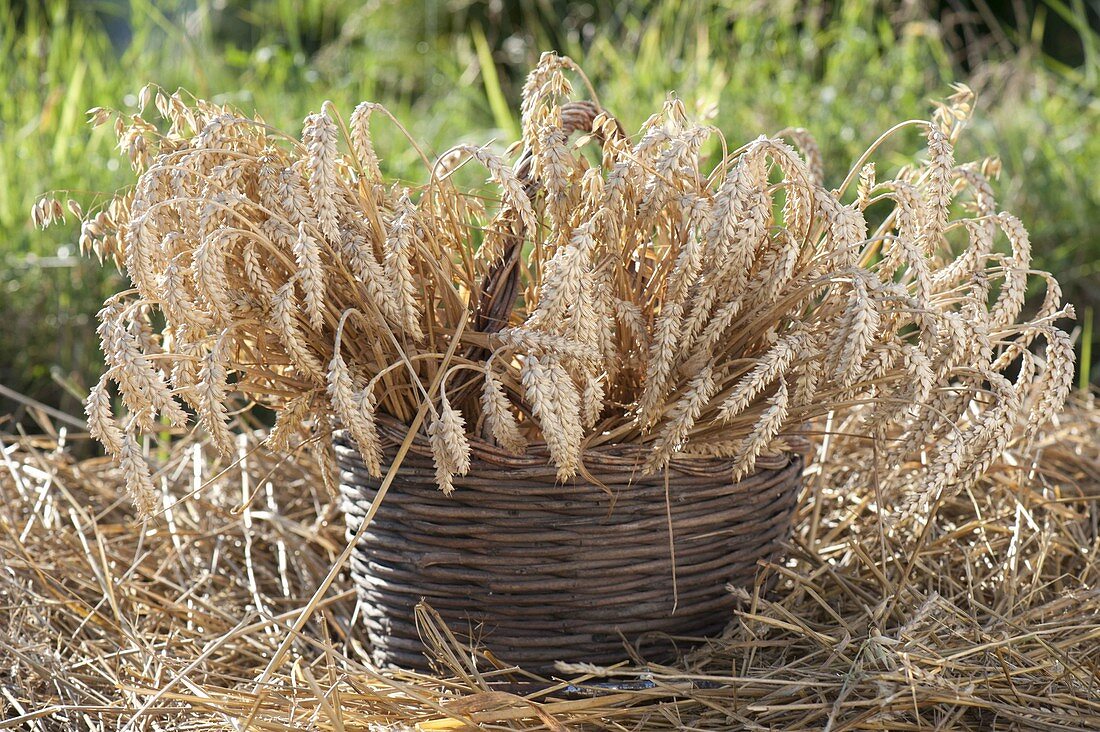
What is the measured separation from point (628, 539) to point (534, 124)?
36 cm

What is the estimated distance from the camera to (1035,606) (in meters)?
1.08

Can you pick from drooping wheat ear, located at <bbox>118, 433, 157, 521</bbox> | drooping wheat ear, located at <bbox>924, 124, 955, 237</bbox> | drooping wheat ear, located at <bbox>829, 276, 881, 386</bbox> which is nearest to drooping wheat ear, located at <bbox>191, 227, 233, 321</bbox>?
drooping wheat ear, located at <bbox>118, 433, 157, 521</bbox>

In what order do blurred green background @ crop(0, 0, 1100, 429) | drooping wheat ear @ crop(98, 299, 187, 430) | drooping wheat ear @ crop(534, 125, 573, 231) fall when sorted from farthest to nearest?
blurred green background @ crop(0, 0, 1100, 429) < drooping wheat ear @ crop(534, 125, 573, 231) < drooping wheat ear @ crop(98, 299, 187, 430)

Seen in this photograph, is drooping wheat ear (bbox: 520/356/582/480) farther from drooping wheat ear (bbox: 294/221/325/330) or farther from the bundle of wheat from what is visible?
drooping wheat ear (bbox: 294/221/325/330)

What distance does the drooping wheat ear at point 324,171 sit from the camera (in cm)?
78

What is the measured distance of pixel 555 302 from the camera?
764 millimetres

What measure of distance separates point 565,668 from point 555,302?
11.0 inches

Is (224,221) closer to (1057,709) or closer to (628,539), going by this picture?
(628,539)

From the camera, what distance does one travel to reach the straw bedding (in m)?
0.85

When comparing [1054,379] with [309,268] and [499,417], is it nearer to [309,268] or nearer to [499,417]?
[499,417]

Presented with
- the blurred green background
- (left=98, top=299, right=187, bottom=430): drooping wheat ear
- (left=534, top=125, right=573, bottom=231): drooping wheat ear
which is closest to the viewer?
(left=98, top=299, right=187, bottom=430): drooping wheat ear

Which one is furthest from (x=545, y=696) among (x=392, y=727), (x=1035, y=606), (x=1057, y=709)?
(x=1035, y=606)

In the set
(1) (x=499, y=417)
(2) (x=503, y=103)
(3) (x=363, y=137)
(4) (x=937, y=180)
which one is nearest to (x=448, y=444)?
(1) (x=499, y=417)

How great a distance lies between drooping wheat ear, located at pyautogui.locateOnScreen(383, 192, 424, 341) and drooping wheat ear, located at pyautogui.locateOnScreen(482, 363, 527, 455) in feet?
0.23
